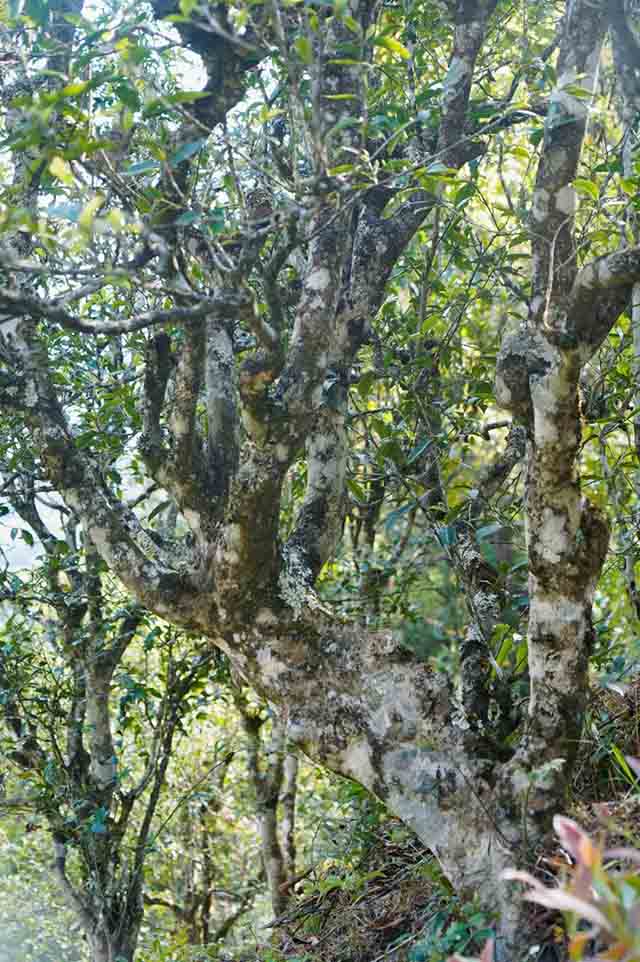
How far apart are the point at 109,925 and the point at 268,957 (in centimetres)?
212

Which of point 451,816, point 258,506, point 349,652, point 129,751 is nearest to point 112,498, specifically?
point 258,506

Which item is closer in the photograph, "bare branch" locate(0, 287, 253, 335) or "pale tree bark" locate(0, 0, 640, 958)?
"bare branch" locate(0, 287, 253, 335)

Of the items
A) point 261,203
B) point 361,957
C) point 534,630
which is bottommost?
point 361,957

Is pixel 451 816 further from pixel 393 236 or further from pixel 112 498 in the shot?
pixel 393 236

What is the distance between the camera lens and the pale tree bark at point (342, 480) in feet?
9.77

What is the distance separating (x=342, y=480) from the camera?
4.00 metres

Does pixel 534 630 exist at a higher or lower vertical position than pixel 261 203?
lower

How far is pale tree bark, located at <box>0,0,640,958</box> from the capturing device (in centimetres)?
298

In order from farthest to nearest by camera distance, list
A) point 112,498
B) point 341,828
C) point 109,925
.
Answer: point 109,925 < point 341,828 < point 112,498

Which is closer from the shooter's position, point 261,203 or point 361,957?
point 361,957

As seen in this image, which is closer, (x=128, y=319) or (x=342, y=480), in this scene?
(x=128, y=319)

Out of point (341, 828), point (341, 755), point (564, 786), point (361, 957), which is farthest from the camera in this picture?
point (341, 828)

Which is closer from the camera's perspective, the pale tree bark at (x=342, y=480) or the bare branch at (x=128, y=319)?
the bare branch at (x=128, y=319)

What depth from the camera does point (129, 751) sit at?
8859 millimetres
